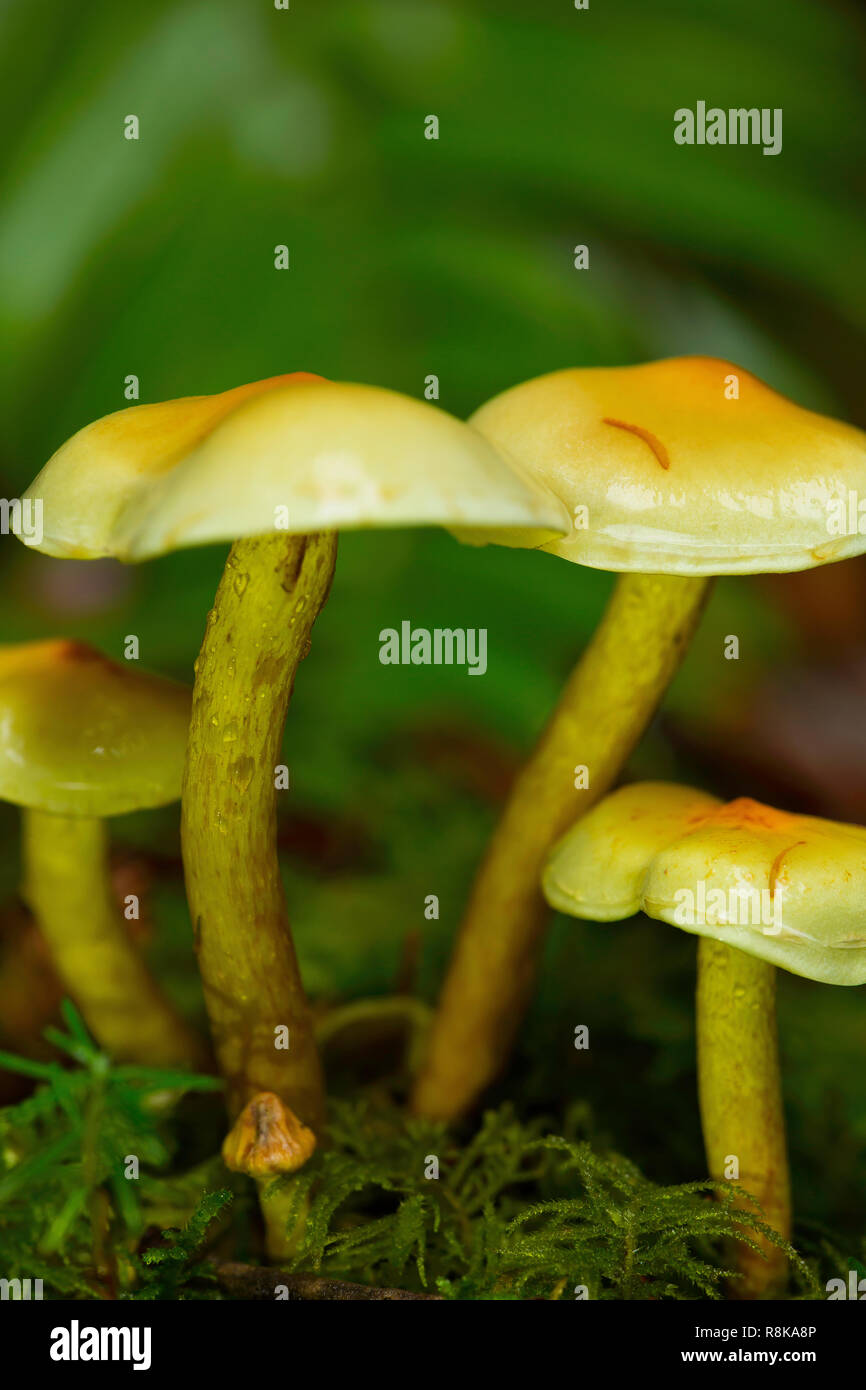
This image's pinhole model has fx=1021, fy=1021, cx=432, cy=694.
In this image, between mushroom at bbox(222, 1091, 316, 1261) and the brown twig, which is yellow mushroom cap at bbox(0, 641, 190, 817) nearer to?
mushroom at bbox(222, 1091, 316, 1261)

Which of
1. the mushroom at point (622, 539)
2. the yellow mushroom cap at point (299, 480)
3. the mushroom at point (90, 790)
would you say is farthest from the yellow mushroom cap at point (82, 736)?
the mushroom at point (622, 539)

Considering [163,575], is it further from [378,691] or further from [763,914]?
[763,914]

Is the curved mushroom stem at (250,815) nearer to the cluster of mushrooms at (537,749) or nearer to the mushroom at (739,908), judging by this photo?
the cluster of mushrooms at (537,749)

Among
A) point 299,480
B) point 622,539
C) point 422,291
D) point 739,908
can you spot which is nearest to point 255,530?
point 299,480

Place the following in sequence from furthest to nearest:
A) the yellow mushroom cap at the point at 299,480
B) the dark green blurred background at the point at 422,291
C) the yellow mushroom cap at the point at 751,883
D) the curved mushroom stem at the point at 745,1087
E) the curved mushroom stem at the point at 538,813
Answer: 1. the dark green blurred background at the point at 422,291
2. the curved mushroom stem at the point at 538,813
3. the curved mushroom stem at the point at 745,1087
4. the yellow mushroom cap at the point at 751,883
5. the yellow mushroom cap at the point at 299,480

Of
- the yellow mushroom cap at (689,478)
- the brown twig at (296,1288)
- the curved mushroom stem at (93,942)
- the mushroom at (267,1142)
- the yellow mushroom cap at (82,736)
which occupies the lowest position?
the brown twig at (296,1288)

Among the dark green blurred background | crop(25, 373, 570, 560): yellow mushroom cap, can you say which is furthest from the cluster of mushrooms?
the dark green blurred background

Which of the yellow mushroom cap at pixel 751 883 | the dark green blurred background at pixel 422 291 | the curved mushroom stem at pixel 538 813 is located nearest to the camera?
the yellow mushroom cap at pixel 751 883

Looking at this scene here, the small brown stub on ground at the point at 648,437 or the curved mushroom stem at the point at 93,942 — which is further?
the curved mushroom stem at the point at 93,942
